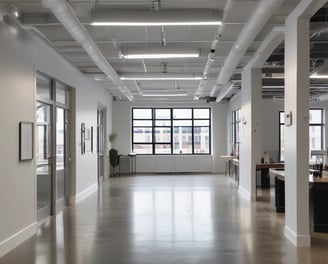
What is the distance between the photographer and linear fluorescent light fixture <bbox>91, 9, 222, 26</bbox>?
17.1 ft

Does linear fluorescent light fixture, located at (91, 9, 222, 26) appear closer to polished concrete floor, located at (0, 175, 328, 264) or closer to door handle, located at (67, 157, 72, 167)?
polished concrete floor, located at (0, 175, 328, 264)

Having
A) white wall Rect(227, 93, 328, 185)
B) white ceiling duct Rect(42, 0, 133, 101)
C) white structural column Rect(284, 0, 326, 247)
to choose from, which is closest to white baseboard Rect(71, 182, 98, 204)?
white ceiling duct Rect(42, 0, 133, 101)

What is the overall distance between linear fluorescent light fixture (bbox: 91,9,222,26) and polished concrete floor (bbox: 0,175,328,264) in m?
2.98

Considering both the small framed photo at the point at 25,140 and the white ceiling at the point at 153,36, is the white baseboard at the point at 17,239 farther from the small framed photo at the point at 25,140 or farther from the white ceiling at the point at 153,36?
the white ceiling at the point at 153,36

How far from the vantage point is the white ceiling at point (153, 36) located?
532 centimetres

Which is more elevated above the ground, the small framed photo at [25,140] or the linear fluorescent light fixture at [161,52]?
the linear fluorescent light fixture at [161,52]

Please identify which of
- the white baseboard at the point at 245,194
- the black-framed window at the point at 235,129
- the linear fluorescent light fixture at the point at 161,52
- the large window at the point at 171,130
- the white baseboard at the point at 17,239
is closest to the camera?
the white baseboard at the point at 17,239

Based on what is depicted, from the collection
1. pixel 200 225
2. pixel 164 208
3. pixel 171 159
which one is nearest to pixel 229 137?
pixel 171 159

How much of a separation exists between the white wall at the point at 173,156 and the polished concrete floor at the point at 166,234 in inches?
274

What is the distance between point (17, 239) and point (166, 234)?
2111mm

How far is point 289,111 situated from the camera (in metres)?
5.65

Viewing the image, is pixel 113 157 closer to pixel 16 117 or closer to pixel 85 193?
pixel 85 193

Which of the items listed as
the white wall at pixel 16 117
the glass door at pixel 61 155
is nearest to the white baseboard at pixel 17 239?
the white wall at pixel 16 117

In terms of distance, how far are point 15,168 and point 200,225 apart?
3.04 m
